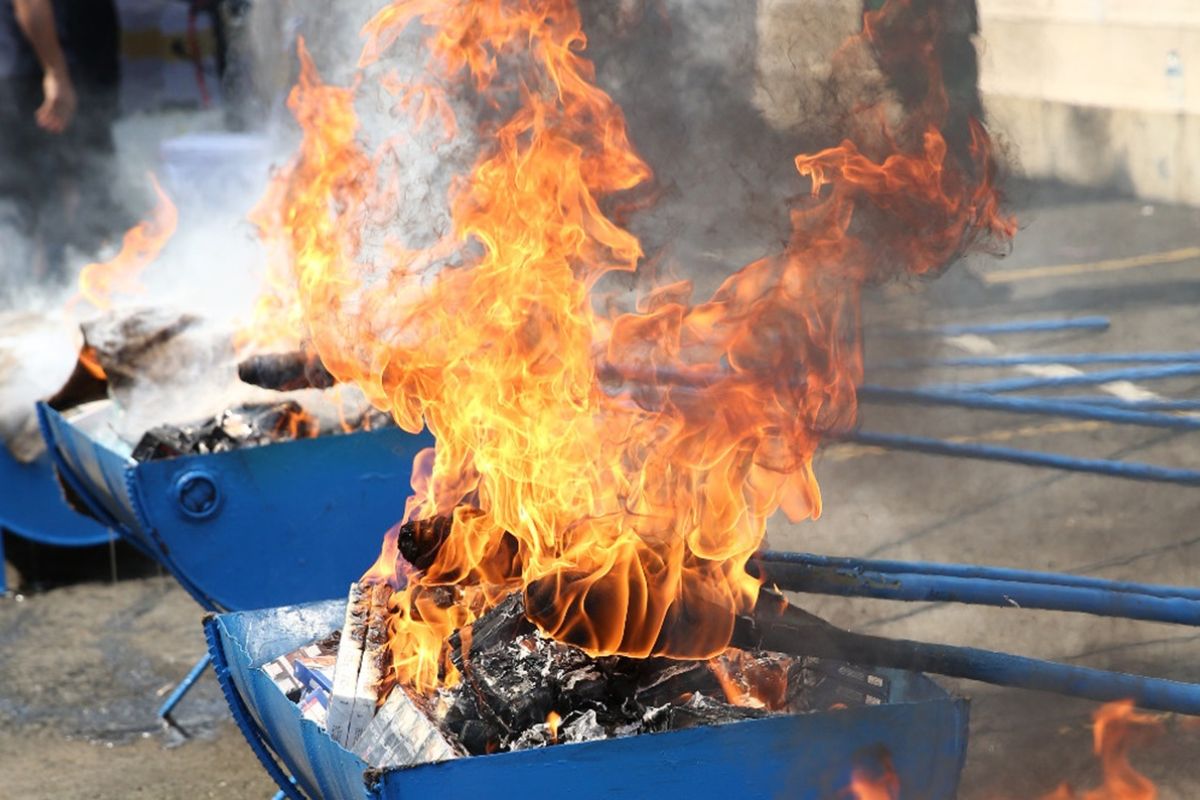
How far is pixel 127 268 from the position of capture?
683 cm

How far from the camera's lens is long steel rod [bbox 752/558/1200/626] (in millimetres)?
3266

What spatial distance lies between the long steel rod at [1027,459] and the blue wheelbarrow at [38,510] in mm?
3679

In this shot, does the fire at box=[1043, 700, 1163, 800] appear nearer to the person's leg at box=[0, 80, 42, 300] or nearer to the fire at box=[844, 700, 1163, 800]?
the fire at box=[844, 700, 1163, 800]

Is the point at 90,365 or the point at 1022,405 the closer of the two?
the point at 1022,405

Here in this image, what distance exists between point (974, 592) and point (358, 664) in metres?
1.39

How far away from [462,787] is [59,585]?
483 cm

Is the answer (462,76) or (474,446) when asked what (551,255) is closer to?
(474,446)

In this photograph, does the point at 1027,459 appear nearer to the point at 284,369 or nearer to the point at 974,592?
the point at 974,592

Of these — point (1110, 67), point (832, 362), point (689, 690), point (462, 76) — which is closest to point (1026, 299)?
point (1110, 67)

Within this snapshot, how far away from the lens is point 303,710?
338 centimetres

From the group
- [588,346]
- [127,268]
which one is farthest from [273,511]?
[127,268]

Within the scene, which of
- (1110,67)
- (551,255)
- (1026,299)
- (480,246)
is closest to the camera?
(551,255)

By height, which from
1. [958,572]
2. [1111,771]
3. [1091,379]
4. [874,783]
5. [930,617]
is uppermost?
[874,783]

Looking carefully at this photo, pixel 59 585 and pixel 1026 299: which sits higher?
pixel 59 585
